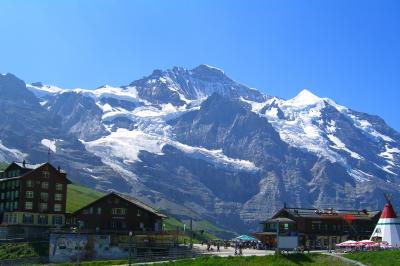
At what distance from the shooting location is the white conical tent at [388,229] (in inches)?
4956

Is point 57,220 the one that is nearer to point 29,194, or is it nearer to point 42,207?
point 42,207

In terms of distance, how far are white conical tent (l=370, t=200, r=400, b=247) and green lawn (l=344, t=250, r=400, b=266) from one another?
97.0 feet

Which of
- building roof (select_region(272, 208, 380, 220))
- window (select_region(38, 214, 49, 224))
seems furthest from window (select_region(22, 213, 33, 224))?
building roof (select_region(272, 208, 380, 220))

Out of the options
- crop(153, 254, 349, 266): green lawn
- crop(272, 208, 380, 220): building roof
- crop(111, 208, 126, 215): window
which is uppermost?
crop(272, 208, 380, 220): building roof

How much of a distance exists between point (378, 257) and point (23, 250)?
6252 cm

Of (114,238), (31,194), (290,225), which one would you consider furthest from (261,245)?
(31,194)

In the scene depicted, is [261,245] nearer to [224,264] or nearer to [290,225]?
[290,225]

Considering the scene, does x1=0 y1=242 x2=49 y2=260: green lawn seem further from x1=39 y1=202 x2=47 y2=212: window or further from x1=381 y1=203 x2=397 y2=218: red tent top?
x1=381 y1=203 x2=397 y2=218: red tent top

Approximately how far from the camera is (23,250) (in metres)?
119

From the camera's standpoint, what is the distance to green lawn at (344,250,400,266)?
90.2 m

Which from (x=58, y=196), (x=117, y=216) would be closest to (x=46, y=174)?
(x=58, y=196)

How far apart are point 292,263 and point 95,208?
66291 millimetres

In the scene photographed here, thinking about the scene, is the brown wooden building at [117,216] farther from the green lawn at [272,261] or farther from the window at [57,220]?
the green lawn at [272,261]

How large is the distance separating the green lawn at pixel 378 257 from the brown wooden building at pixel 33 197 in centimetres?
7750
